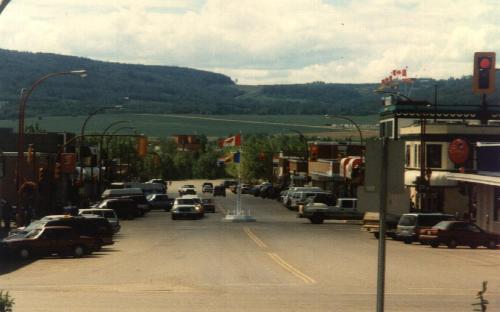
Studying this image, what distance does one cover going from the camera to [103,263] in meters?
38.4

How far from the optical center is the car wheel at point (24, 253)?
41062 millimetres

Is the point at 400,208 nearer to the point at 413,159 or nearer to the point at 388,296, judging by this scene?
the point at 388,296

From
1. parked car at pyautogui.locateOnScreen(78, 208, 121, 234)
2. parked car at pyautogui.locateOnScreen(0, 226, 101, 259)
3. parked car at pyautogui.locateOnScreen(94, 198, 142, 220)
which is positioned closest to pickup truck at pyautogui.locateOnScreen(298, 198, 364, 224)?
parked car at pyautogui.locateOnScreen(94, 198, 142, 220)

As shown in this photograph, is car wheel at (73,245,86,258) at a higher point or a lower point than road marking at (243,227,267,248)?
higher

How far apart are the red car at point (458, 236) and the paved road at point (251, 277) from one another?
0.93 meters

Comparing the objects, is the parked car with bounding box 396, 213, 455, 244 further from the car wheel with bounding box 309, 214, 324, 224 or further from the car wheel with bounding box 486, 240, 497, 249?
the car wheel with bounding box 309, 214, 324, 224

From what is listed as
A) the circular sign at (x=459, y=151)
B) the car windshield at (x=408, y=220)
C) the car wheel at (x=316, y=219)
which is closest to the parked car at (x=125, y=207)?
the car wheel at (x=316, y=219)

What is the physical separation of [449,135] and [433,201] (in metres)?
5.73

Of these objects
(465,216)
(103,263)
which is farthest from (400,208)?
(465,216)

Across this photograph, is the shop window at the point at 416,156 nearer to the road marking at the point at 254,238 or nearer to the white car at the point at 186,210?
the white car at the point at 186,210

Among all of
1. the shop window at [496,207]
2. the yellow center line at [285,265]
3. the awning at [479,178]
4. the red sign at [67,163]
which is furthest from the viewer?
the red sign at [67,163]

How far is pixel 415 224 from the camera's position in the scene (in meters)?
52.8

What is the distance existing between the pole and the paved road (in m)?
11.9

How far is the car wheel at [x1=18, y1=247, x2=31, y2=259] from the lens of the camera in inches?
1617
